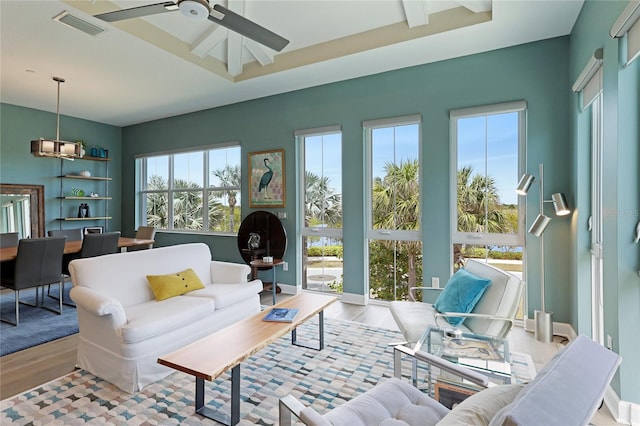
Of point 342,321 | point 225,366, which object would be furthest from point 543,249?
point 225,366

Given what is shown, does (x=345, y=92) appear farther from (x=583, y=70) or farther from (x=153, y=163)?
(x=153, y=163)

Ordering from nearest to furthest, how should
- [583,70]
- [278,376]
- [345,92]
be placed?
[278,376], [583,70], [345,92]

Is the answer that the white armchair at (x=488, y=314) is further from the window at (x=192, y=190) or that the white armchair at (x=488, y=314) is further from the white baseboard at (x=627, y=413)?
the window at (x=192, y=190)

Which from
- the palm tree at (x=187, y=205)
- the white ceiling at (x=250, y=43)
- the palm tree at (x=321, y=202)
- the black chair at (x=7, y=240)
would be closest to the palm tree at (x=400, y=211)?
the palm tree at (x=321, y=202)

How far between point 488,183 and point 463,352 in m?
2.24

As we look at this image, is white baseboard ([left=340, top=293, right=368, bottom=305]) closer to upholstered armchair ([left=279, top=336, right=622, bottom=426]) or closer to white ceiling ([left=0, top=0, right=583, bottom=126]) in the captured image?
upholstered armchair ([left=279, top=336, right=622, bottom=426])

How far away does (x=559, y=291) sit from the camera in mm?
3225

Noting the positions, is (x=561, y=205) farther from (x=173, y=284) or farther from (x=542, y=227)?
(x=173, y=284)

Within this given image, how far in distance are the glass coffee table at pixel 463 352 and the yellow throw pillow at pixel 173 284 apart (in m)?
2.06

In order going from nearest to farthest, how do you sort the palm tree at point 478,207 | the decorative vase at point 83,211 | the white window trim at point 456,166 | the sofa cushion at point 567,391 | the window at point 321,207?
the sofa cushion at point 567,391
the white window trim at point 456,166
the palm tree at point 478,207
the window at point 321,207
the decorative vase at point 83,211

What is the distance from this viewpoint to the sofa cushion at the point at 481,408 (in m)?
1.02

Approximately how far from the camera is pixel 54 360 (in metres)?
2.65

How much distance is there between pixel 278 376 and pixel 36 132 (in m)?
6.06

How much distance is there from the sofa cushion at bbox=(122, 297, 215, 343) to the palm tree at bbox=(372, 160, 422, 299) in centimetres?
229
